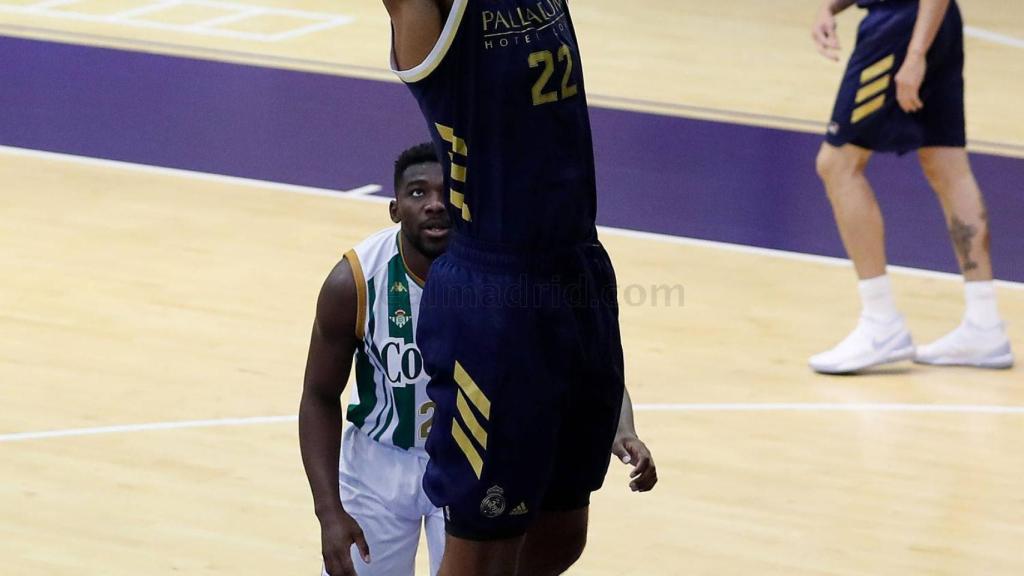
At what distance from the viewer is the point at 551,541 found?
3.06 m

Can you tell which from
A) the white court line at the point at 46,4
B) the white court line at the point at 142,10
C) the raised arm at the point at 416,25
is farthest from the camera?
the white court line at the point at 46,4

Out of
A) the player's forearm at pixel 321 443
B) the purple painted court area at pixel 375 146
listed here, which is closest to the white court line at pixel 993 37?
the purple painted court area at pixel 375 146

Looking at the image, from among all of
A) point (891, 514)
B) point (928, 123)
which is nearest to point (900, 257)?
point (928, 123)

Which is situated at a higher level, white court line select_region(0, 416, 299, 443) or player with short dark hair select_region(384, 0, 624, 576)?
player with short dark hair select_region(384, 0, 624, 576)

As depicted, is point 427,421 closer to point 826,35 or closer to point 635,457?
point 635,457

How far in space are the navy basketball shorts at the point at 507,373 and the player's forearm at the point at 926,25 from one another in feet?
11.1

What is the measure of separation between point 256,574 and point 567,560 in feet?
5.32

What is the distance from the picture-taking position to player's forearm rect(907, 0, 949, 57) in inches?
236

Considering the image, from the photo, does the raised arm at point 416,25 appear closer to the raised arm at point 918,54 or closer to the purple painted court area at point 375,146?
the raised arm at point 918,54

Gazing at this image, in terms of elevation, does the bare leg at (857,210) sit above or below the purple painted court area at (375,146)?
above

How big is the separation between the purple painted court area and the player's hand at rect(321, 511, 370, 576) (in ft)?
15.3

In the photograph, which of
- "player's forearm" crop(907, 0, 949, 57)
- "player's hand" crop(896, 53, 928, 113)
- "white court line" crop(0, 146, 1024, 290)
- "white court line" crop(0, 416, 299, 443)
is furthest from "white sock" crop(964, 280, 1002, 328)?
"white court line" crop(0, 416, 299, 443)

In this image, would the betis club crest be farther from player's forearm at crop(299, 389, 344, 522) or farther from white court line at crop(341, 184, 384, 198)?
white court line at crop(341, 184, 384, 198)

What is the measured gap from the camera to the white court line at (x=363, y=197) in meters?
7.39
